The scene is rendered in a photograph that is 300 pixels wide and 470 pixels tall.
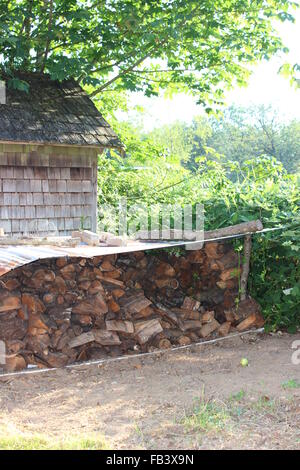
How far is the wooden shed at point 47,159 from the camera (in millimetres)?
→ 9602

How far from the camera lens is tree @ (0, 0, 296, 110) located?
11.4 meters

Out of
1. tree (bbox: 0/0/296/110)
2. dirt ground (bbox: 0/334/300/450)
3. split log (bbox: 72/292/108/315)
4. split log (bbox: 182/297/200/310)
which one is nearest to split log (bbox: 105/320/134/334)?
split log (bbox: 72/292/108/315)

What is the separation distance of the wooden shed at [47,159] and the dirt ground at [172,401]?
430 cm

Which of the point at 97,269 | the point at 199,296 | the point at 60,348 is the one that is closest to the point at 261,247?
the point at 199,296

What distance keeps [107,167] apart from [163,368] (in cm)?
910

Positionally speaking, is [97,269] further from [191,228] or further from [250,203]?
[250,203]

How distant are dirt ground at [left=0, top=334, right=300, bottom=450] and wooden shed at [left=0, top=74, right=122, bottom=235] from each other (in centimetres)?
430

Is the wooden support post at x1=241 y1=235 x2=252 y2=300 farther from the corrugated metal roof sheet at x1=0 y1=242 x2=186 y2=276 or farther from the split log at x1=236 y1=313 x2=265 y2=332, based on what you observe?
the corrugated metal roof sheet at x1=0 y1=242 x2=186 y2=276

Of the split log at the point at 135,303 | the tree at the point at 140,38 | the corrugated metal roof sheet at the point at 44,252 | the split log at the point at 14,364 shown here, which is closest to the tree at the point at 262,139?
the tree at the point at 140,38

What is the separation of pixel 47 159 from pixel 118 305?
13.2 ft

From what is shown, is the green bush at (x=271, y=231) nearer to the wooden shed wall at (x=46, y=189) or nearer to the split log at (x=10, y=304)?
the wooden shed wall at (x=46, y=189)

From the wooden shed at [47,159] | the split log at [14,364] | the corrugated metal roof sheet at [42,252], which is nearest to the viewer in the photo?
the corrugated metal roof sheet at [42,252]

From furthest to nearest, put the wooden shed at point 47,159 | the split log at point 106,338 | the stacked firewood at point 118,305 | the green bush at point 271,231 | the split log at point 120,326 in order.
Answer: the wooden shed at point 47,159
the green bush at point 271,231
the split log at point 120,326
the split log at point 106,338
the stacked firewood at point 118,305

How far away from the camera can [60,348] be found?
6496 mm
